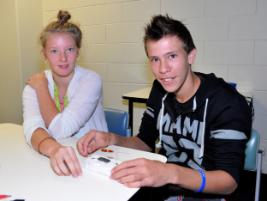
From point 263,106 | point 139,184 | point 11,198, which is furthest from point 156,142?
point 263,106

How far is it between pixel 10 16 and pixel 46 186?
8.93 feet

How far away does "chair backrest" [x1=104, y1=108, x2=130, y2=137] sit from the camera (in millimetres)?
1651

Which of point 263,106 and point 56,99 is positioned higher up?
point 56,99

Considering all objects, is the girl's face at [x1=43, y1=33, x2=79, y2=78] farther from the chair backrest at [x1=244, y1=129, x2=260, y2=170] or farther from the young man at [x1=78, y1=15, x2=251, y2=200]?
the chair backrest at [x1=244, y1=129, x2=260, y2=170]

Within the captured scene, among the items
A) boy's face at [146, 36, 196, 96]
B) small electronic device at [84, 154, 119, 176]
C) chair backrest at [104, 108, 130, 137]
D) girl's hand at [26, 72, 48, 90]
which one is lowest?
chair backrest at [104, 108, 130, 137]

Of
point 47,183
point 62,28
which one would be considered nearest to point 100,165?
point 47,183

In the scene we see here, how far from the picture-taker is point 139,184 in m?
0.84

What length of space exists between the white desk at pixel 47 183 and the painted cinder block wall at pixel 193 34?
1.67 meters

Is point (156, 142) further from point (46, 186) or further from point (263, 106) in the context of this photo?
point (263, 106)

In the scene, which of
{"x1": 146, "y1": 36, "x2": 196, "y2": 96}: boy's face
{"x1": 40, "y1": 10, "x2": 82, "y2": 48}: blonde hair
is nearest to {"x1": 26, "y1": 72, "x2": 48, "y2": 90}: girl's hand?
{"x1": 40, "y1": 10, "x2": 82, "y2": 48}: blonde hair

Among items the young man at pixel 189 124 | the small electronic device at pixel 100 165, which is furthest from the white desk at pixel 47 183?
the young man at pixel 189 124

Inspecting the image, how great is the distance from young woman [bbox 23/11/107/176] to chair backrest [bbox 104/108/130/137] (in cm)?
7

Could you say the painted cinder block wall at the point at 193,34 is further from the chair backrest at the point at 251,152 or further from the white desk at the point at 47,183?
→ the white desk at the point at 47,183

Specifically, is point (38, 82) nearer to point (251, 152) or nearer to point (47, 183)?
point (47, 183)
